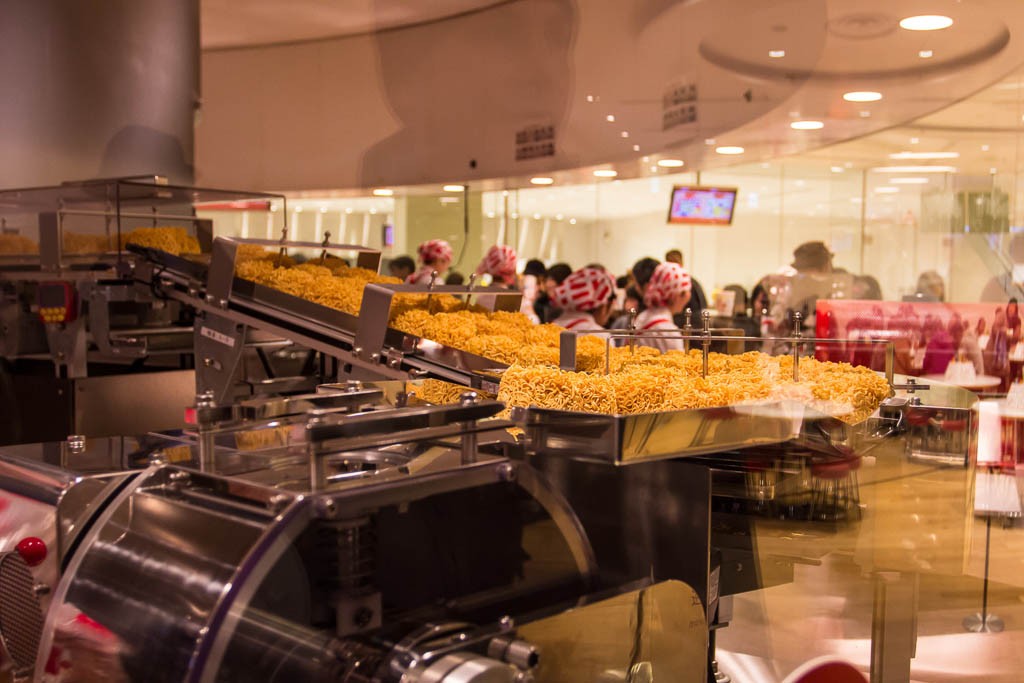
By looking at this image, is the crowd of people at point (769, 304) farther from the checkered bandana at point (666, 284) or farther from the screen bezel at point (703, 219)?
the screen bezel at point (703, 219)

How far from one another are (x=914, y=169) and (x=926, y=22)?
3.28 ft

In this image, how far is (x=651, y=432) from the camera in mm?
1611

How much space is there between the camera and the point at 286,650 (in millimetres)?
1248

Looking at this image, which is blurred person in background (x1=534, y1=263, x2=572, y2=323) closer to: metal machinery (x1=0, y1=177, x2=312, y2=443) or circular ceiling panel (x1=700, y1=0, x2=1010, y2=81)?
circular ceiling panel (x1=700, y1=0, x2=1010, y2=81)

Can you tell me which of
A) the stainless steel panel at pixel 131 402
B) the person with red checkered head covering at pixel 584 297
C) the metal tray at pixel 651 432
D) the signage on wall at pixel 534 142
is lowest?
the stainless steel panel at pixel 131 402

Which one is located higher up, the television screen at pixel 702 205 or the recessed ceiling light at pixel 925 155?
the recessed ceiling light at pixel 925 155

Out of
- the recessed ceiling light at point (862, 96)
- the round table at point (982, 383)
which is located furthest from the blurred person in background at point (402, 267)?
the round table at point (982, 383)

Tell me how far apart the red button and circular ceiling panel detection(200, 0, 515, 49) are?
7.52m

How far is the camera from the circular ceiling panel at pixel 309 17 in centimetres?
859

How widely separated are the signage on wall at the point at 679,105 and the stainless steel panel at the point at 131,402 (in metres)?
3.80

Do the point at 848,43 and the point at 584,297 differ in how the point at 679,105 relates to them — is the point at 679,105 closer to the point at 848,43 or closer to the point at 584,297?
the point at 848,43

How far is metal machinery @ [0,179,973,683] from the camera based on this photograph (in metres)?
1.27

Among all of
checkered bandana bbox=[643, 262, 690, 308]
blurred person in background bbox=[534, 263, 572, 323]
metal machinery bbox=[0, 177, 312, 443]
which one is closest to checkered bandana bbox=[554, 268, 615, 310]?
checkered bandana bbox=[643, 262, 690, 308]

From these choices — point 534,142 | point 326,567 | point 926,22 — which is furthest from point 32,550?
point 534,142
